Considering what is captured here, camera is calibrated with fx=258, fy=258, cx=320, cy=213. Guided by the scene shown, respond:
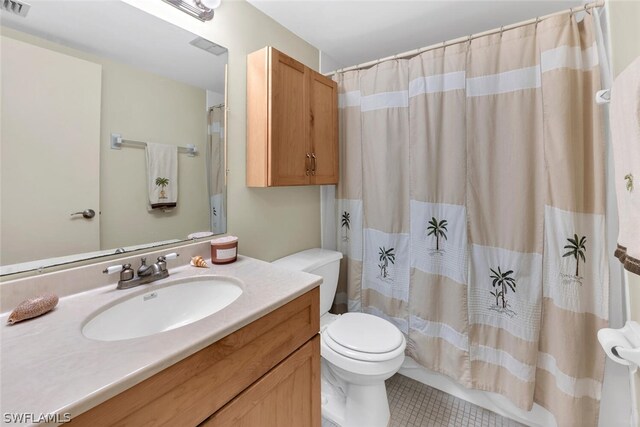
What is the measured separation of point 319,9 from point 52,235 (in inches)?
64.5

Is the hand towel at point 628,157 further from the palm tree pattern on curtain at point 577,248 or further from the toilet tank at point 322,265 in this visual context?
the toilet tank at point 322,265

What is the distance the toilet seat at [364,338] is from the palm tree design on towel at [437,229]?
1.82 feet

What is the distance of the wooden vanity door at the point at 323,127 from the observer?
5.19 feet

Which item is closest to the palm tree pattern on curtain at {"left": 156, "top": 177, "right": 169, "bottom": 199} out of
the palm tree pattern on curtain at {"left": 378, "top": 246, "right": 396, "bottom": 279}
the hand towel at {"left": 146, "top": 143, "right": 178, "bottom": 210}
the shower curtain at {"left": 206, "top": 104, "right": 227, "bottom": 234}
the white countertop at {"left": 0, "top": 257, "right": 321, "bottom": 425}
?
the hand towel at {"left": 146, "top": 143, "right": 178, "bottom": 210}

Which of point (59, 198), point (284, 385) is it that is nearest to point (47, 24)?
point (59, 198)

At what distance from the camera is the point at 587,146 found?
120 centimetres

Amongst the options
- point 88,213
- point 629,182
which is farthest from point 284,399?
point 629,182

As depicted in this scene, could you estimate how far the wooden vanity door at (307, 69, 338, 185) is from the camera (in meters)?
1.58

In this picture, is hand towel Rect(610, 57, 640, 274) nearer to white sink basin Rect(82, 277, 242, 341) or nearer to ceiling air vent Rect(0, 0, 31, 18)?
white sink basin Rect(82, 277, 242, 341)

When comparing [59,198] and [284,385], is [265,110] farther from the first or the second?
[284,385]

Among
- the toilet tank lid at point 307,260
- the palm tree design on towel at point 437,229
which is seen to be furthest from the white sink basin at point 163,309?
the palm tree design on towel at point 437,229

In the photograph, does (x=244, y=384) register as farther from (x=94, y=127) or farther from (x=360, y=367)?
(x=94, y=127)

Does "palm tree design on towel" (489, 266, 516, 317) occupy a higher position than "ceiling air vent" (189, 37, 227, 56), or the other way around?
"ceiling air vent" (189, 37, 227, 56)

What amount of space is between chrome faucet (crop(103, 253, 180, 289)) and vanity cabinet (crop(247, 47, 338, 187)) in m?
0.60
